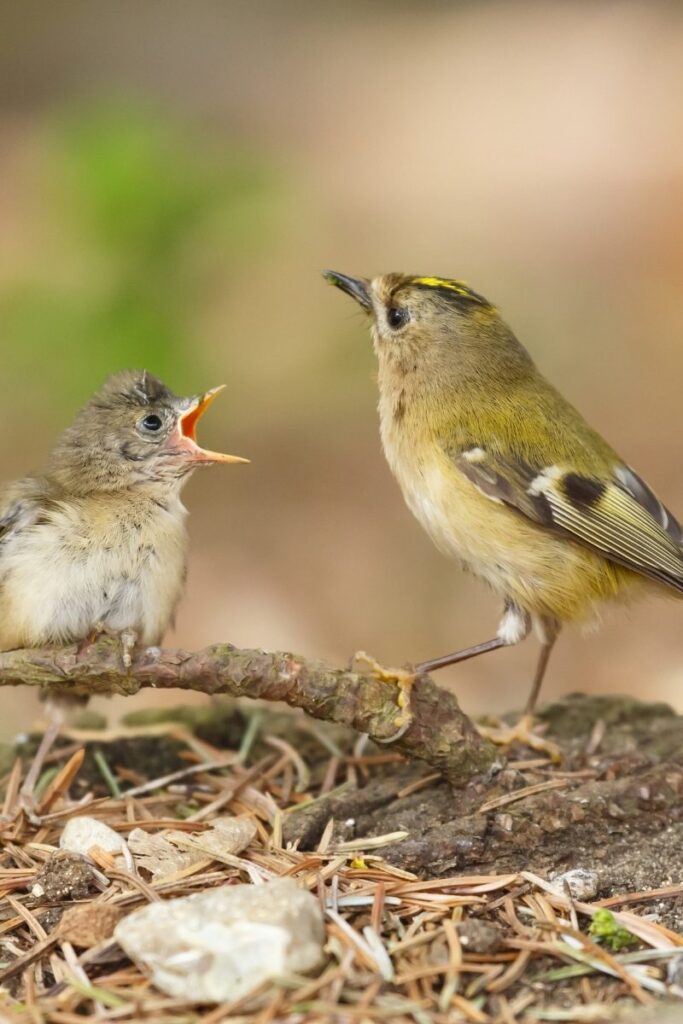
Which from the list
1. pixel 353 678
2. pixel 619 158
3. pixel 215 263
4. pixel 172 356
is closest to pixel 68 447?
pixel 353 678

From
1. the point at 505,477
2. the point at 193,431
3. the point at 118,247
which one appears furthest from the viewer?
the point at 118,247

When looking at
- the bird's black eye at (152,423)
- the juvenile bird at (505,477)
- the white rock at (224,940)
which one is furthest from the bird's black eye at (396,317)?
the white rock at (224,940)

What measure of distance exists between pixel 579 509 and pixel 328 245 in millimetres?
5007

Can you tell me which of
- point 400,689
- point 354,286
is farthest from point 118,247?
point 400,689

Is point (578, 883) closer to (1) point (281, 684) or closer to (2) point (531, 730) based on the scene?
(1) point (281, 684)

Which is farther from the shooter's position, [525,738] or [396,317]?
[396,317]

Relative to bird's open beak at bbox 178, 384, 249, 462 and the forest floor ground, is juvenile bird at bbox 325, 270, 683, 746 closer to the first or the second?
the forest floor ground

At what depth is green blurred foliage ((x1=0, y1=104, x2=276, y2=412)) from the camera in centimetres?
519

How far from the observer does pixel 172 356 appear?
17.3 feet

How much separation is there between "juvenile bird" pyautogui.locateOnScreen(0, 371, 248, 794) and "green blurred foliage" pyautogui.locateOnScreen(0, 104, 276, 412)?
1.62m

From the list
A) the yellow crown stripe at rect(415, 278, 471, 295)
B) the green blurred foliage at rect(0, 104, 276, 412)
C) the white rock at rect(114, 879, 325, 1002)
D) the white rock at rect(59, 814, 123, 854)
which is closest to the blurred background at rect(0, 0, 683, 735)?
the green blurred foliage at rect(0, 104, 276, 412)

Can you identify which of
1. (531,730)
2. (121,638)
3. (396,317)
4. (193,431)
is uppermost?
(396,317)

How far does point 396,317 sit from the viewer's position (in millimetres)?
3752

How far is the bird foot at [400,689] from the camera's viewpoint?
9.61 feet
